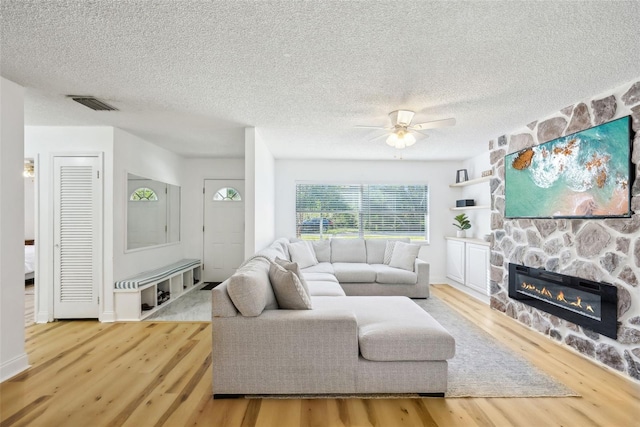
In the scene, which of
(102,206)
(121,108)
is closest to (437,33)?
(121,108)

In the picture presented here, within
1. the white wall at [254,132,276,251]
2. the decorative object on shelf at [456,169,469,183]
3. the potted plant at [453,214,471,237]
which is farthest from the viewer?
the decorative object on shelf at [456,169,469,183]

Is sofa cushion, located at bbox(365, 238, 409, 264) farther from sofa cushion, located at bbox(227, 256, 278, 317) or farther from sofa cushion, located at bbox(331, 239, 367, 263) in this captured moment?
sofa cushion, located at bbox(227, 256, 278, 317)

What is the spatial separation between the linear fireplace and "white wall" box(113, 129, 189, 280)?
497 cm

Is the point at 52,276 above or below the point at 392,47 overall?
below

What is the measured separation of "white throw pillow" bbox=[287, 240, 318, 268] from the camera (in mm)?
5207

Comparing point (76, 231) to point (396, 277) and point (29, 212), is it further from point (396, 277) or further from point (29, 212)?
point (29, 212)

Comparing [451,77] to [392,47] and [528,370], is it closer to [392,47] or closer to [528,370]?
[392,47]

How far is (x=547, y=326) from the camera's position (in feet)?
11.6

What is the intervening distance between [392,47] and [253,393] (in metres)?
2.56

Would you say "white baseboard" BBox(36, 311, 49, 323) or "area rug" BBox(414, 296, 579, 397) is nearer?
"area rug" BBox(414, 296, 579, 397)

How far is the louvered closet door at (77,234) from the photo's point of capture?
400cm

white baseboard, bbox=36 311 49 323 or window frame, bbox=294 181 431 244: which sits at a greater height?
window frame, bbox=294 181 431 244

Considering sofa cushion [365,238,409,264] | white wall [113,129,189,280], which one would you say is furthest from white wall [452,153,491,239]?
white wall [113,129,189,280]

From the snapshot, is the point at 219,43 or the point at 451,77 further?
the point at 451,77
